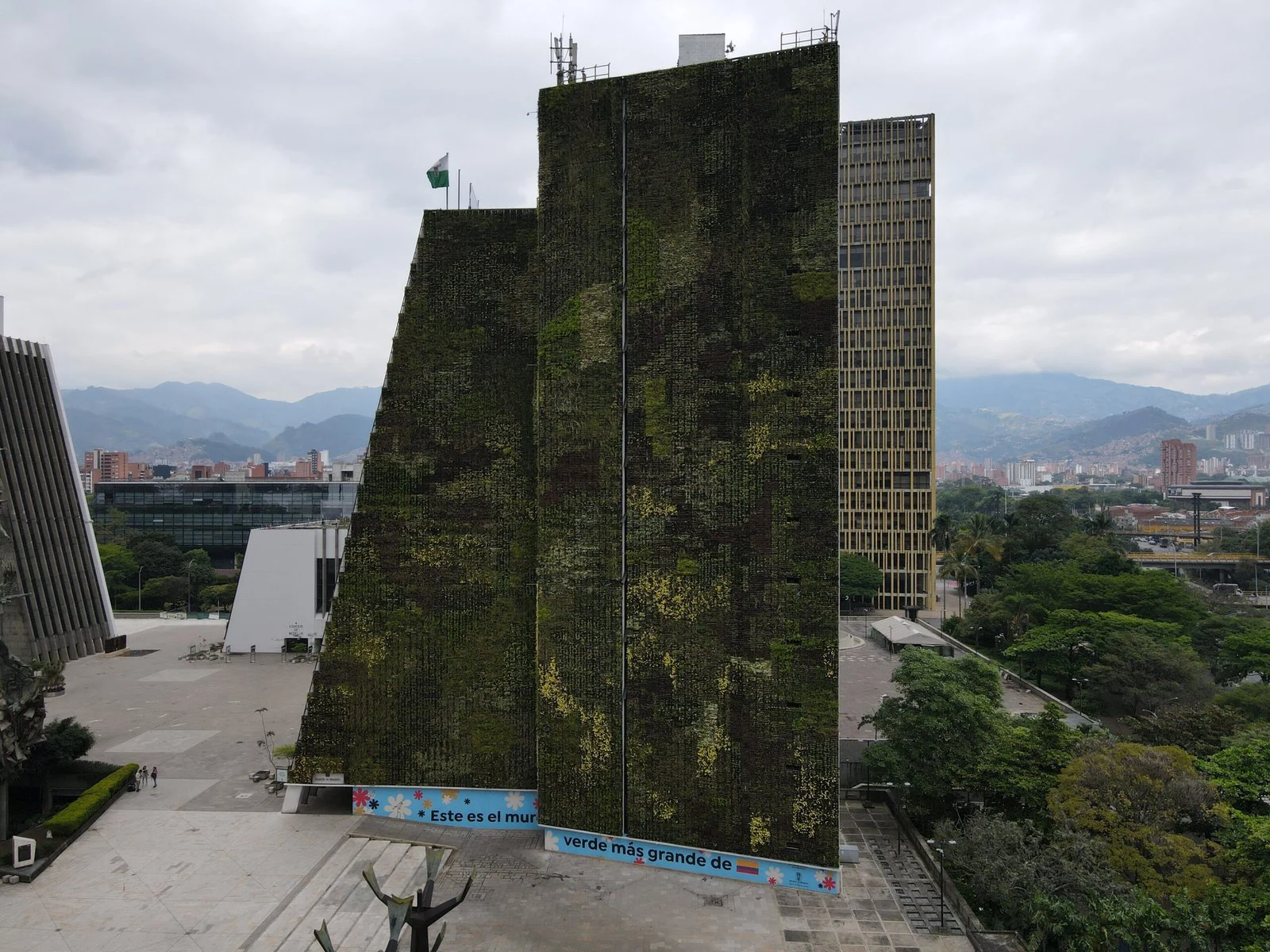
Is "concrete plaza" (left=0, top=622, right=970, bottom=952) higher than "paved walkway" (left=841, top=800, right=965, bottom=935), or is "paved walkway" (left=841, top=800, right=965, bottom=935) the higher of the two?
"concrete plaza" (left=0, top=622, right=970, bottom=952)

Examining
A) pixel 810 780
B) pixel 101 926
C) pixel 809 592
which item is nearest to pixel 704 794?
pixel 810 780

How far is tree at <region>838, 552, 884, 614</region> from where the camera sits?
68.1m

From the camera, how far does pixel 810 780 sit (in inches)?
881

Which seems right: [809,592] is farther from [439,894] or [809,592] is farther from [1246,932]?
[439,894]

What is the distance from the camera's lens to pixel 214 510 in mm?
93438

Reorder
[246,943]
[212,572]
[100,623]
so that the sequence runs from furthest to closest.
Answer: [212,572]
[100,623]
[246,943]

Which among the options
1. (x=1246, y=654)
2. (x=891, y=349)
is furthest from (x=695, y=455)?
(x=891, y=349)

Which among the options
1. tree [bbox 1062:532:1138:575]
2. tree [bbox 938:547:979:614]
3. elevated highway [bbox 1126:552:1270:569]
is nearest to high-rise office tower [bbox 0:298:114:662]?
tree [bbox 938:547:979:614]

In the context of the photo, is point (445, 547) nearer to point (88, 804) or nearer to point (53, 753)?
point (88, 804)

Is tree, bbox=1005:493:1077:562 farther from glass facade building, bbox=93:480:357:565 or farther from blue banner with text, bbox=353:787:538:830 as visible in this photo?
glass facade building, bbox=93:480:357:565

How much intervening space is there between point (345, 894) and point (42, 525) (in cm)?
4090

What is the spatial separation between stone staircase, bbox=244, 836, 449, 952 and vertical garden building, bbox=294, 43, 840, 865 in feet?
8.42

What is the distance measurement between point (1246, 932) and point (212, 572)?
278 ft

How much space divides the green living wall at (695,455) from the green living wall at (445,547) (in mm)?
2252
